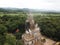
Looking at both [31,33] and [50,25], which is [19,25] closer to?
[31,33]

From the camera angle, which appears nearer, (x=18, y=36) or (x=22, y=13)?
(x=18, y=36)

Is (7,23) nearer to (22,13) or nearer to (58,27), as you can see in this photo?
(22,13)

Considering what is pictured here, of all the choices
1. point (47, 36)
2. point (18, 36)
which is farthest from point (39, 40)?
point (18, 36)

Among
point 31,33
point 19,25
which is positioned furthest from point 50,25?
point 19,25

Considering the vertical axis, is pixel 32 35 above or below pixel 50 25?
below
